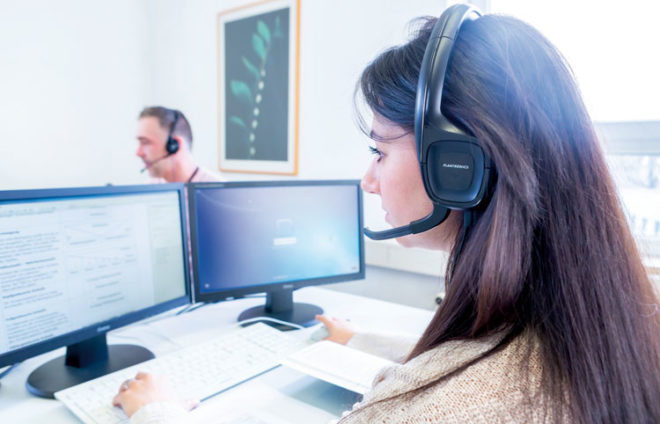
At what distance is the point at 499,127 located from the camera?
1.42 feet

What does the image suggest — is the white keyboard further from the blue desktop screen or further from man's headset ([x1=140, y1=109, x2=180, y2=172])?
man's headset ([x1=140, y1=109, x2=180, y2=172])

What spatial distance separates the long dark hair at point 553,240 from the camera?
0.41 m

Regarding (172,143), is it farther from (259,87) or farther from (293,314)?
(293,314)

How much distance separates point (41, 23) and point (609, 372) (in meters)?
2.76

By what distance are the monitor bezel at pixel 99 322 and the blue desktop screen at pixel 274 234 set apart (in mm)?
45

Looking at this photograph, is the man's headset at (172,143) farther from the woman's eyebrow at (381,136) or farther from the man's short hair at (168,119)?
the woman's eyebrow at (381,136)

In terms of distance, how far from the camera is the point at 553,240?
17.1 inches

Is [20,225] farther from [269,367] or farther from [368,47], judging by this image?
[368,47]

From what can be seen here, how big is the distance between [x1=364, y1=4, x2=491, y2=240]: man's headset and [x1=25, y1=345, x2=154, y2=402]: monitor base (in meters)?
0.74

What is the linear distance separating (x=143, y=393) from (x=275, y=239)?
51cm

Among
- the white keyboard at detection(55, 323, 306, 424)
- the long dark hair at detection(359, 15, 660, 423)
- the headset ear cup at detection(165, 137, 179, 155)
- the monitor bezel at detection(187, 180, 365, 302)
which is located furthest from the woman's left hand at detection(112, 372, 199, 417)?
the headset ear cup at detection(165, 137, 179, 155)

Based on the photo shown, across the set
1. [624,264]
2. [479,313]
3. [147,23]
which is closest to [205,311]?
[479,313]

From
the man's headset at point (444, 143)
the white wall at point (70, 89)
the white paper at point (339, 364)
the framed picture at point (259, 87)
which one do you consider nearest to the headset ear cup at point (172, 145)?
the framed picture at point (259, 87)

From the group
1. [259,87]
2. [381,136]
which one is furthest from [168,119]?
[381,136]
